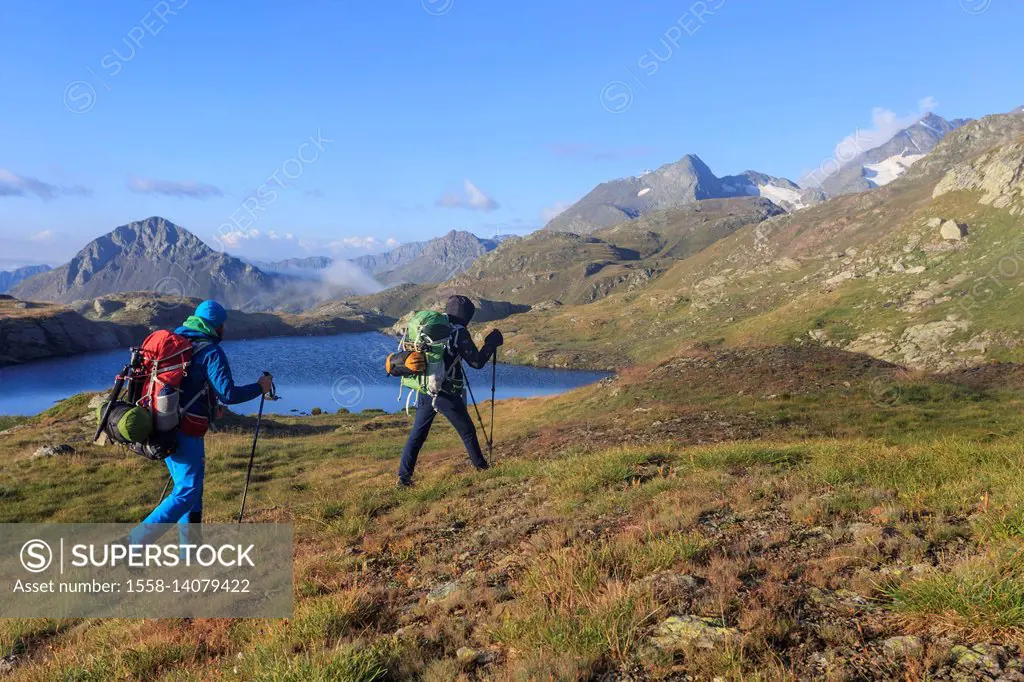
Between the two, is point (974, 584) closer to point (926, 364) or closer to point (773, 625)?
point (773, 625)

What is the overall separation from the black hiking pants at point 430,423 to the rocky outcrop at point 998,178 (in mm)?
70918

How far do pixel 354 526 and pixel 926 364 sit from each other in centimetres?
4653

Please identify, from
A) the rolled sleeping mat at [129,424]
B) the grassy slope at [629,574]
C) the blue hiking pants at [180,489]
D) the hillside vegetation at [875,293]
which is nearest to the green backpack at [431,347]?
the grassy slope at [629,574]

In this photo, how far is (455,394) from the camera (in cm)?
1205

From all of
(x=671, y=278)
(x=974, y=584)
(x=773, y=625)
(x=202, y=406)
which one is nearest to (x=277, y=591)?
(x=202, y=406)

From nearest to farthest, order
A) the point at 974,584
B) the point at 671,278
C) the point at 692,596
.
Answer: the point at 974,584 < the point at 692,596 < the point at 671,278

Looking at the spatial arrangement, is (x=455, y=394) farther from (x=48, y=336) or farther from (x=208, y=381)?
(x=48, y=336)

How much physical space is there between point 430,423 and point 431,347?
5.50 ft

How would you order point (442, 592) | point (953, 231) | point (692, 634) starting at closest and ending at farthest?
point (692, 634)
point (442, 592)
point (953, 231)

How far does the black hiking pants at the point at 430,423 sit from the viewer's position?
11844 millimetres

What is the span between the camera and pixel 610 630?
4645mm

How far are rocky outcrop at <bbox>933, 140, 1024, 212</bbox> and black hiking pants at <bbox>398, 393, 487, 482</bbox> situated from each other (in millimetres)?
70918

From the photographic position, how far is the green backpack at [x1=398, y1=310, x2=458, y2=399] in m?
11.6

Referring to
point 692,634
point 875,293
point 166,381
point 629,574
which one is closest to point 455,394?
point 166,381
